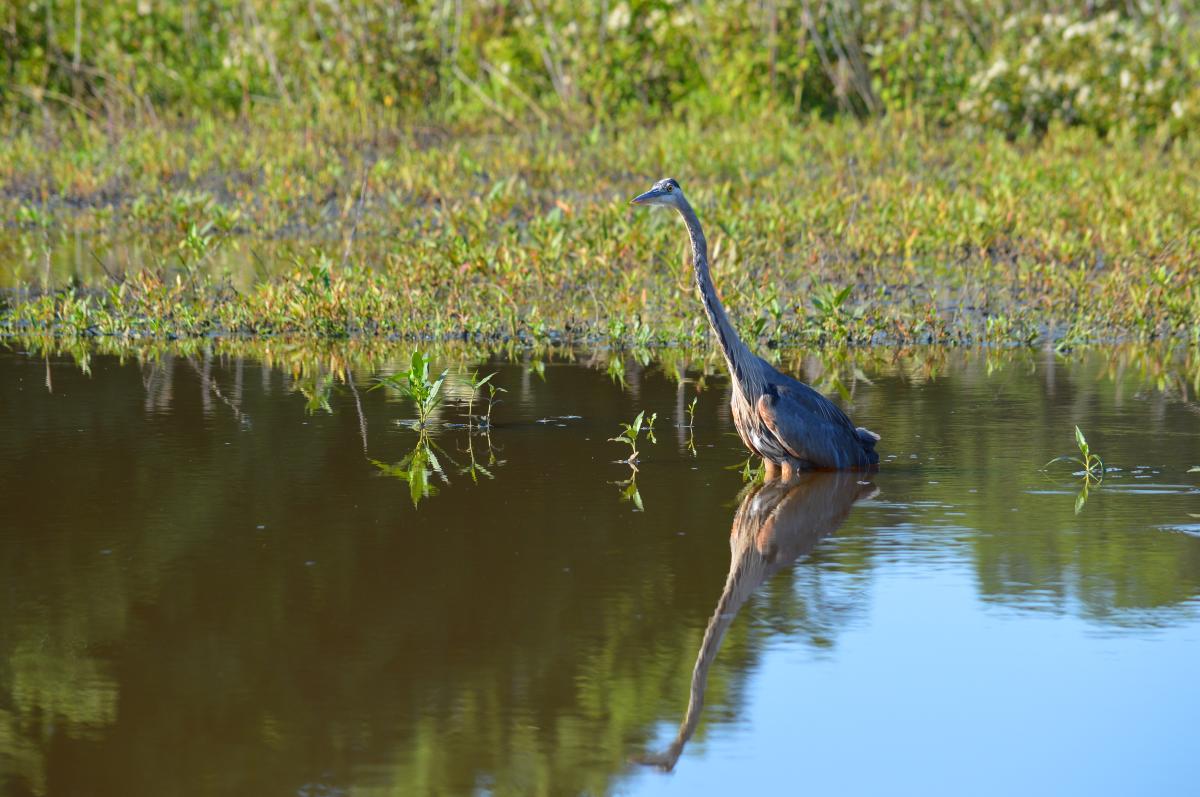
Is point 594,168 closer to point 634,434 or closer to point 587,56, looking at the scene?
point 587,56

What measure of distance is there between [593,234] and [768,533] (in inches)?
260

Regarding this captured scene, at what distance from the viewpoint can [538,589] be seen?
544cm

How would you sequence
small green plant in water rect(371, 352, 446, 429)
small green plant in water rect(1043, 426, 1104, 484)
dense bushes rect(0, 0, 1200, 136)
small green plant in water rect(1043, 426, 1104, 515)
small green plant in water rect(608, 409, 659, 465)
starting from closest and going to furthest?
small green plant in water rect(1043, 426, 1104, 515)
small green plant in water rect(1043, 426, 1104, 484)
small green plant in water rect(608, 409, 659, 465)
small green plant in water rect(371, 352, 446, 429)
dense bushes rect(0, 0, 1200, 136)

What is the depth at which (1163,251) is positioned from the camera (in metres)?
11.2

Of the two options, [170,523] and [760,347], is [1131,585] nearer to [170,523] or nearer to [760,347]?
[170,523]

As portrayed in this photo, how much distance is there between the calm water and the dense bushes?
10.1m

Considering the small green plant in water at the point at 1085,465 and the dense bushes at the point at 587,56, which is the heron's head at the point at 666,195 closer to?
the small green plant in water at the point at 1085,465

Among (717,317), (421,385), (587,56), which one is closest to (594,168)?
(587,56)

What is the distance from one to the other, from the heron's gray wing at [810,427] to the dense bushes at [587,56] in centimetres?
1145

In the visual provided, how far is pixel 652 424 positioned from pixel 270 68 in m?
12.5

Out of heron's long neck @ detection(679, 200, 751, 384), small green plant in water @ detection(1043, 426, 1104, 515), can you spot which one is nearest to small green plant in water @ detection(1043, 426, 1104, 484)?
small green plant in water @ detection(1043, 426, 1104, 515)

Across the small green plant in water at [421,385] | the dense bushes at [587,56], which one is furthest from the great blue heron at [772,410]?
the dense bushes at [587,56]

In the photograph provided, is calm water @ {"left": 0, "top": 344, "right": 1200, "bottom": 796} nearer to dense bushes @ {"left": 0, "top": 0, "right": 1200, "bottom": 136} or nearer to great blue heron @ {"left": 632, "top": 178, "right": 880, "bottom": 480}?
great blue heron @ {"left": 632, "top": 178, "right": 880, "bottom": 480}

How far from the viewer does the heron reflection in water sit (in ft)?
15.5
